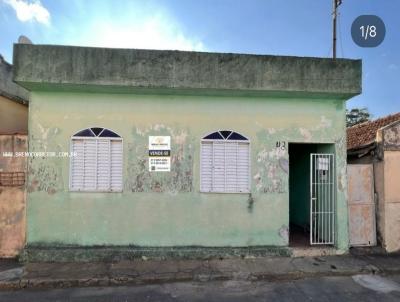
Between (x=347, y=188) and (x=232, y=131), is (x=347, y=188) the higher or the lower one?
the lower one

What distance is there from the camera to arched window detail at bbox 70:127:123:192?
6230mm

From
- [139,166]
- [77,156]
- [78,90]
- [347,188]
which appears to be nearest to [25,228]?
[77,156]

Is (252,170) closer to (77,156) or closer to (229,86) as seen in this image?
(229,86)

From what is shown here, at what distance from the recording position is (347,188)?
22.5 ft

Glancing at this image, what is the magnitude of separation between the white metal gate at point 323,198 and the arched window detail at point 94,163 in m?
4.27

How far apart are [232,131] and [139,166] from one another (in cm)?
207

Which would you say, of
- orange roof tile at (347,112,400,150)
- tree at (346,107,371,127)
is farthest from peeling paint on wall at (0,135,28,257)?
tree at (346,107,371,127)

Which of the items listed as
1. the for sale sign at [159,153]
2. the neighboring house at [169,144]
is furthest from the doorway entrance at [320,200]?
the for sale sign at [159,153]

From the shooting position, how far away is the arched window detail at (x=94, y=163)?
6230mm

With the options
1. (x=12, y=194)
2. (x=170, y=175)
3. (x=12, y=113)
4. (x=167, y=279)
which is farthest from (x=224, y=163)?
(x=12, y=113)

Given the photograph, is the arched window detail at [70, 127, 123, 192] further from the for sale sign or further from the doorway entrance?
the doorway entrance

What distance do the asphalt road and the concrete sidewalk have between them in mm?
144

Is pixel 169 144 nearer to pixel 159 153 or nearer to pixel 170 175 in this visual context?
pixel 159 153

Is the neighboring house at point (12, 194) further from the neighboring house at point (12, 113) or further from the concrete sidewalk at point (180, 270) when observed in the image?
the neighboring house at point (12, 113)
